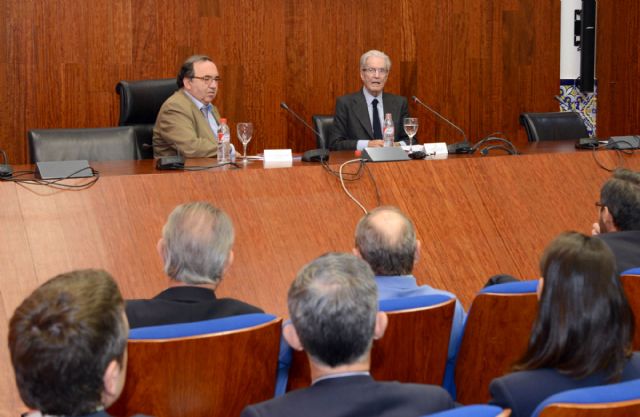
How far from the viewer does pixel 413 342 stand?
7.34ft

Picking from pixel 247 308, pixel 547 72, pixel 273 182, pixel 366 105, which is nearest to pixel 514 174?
pixel 273 182

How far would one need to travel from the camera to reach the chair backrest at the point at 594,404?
57.7 inches

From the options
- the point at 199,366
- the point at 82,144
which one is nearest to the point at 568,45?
the point at 82,144

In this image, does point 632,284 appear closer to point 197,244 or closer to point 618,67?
point 197,244

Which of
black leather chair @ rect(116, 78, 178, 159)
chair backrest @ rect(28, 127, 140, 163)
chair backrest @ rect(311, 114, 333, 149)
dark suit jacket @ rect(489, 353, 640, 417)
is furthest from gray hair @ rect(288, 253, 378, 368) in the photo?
chair backrest @ rect(311, 114, 333, 149)

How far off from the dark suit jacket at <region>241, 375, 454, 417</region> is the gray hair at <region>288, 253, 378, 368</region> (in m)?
0.06

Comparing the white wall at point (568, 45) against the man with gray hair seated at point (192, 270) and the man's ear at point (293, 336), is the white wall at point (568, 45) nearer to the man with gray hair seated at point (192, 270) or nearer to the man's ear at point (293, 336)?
the man with gray hair seated at point (192, 270)

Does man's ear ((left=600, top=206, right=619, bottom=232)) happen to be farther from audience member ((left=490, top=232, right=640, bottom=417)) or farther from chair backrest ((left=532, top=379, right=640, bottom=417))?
chair backrest ((left=532, top=379, right=640, bottom=417))

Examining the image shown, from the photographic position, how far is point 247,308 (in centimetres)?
229

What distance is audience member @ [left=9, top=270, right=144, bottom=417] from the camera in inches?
55.0

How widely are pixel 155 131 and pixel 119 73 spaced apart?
140 cm

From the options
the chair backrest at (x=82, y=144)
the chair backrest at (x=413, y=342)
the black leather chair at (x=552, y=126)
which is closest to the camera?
the chair backrest at (x=413, y=342)

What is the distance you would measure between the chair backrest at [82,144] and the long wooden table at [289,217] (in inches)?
20.3

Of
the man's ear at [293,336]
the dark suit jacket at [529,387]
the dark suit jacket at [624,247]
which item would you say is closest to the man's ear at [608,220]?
the dark suit jacket at [624,247]
